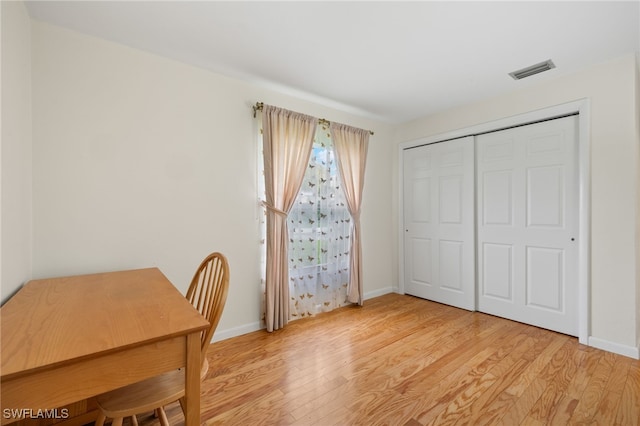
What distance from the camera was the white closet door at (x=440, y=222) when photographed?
331 centimetres

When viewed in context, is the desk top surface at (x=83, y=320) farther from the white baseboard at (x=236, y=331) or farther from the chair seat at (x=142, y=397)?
the white baseboard at (x=236, y=331)

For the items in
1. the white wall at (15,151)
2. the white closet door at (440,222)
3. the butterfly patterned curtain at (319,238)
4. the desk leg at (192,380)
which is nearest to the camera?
the desk leg at (192,380)

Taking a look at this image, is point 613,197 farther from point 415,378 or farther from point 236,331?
point 236,331

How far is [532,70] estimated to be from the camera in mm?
2492

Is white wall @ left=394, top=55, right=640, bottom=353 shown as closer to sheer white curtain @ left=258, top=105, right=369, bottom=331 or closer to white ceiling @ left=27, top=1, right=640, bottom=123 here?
white ceiling @ left=27, top=1, right=640, bottom=123

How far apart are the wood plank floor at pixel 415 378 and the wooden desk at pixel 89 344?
80 centimetres

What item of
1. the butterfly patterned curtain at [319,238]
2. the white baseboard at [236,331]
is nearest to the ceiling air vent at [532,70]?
the butterfly patterned curtain at [319,238]

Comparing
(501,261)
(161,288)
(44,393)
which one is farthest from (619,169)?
(44,393)

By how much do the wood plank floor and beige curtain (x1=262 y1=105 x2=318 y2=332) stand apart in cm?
32

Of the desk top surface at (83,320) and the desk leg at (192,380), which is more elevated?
the desk top surface at (83,320)

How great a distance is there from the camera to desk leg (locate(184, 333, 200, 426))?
105 centimetres

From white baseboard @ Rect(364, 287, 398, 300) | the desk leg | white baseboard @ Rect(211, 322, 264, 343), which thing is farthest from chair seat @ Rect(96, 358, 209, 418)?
white baseboard @ Rect(364, 287, 398, 300)

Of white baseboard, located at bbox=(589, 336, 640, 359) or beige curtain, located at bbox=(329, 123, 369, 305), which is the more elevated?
beige curtain, located at bbox=(329, 123, 369, 305)

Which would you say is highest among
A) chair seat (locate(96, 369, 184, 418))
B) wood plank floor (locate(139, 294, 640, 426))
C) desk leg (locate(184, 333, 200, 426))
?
desk leg (locate(184, 333, 200, 426))
